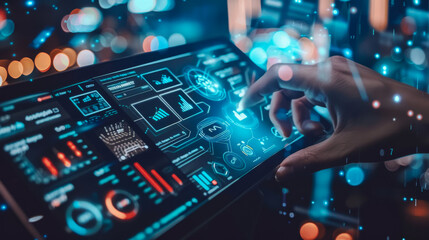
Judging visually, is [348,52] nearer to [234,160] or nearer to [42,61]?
[234,160]

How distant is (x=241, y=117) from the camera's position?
0.87m

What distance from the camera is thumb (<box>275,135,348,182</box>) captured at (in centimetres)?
77

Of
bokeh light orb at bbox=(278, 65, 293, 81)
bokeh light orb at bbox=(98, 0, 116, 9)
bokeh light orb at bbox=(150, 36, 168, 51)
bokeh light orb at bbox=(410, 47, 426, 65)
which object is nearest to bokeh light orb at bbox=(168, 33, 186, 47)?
bokeh light orb at bbox=(150, 36, 168, 51)

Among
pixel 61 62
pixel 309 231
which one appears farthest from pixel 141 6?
pixel 309 231

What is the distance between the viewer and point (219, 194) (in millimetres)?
672

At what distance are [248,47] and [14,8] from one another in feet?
3.10

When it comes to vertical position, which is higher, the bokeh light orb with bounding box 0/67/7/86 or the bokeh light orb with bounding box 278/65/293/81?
the bokeh light orb with bounding box 0/67/7/86

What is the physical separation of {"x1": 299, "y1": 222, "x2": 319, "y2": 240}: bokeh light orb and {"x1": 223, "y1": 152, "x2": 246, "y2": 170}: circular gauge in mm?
427

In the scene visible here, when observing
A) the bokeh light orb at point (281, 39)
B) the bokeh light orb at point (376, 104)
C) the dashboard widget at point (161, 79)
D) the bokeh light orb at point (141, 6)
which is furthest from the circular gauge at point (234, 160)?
the bokeh light orb at point (281, 39)

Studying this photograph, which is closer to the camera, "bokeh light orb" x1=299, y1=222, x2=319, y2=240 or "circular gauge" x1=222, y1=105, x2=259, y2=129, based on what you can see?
"circular gauge" x1=222, y1=105, x2=259, y2=129

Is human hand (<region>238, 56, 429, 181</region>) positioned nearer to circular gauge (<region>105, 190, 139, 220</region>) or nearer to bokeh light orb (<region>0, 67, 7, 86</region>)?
circular gauge (<region>105, 190, 139, 220</region>)

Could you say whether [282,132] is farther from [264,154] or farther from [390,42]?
[390,42]

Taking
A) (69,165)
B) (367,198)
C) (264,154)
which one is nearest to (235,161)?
(264,154)

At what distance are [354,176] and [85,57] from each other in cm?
105
